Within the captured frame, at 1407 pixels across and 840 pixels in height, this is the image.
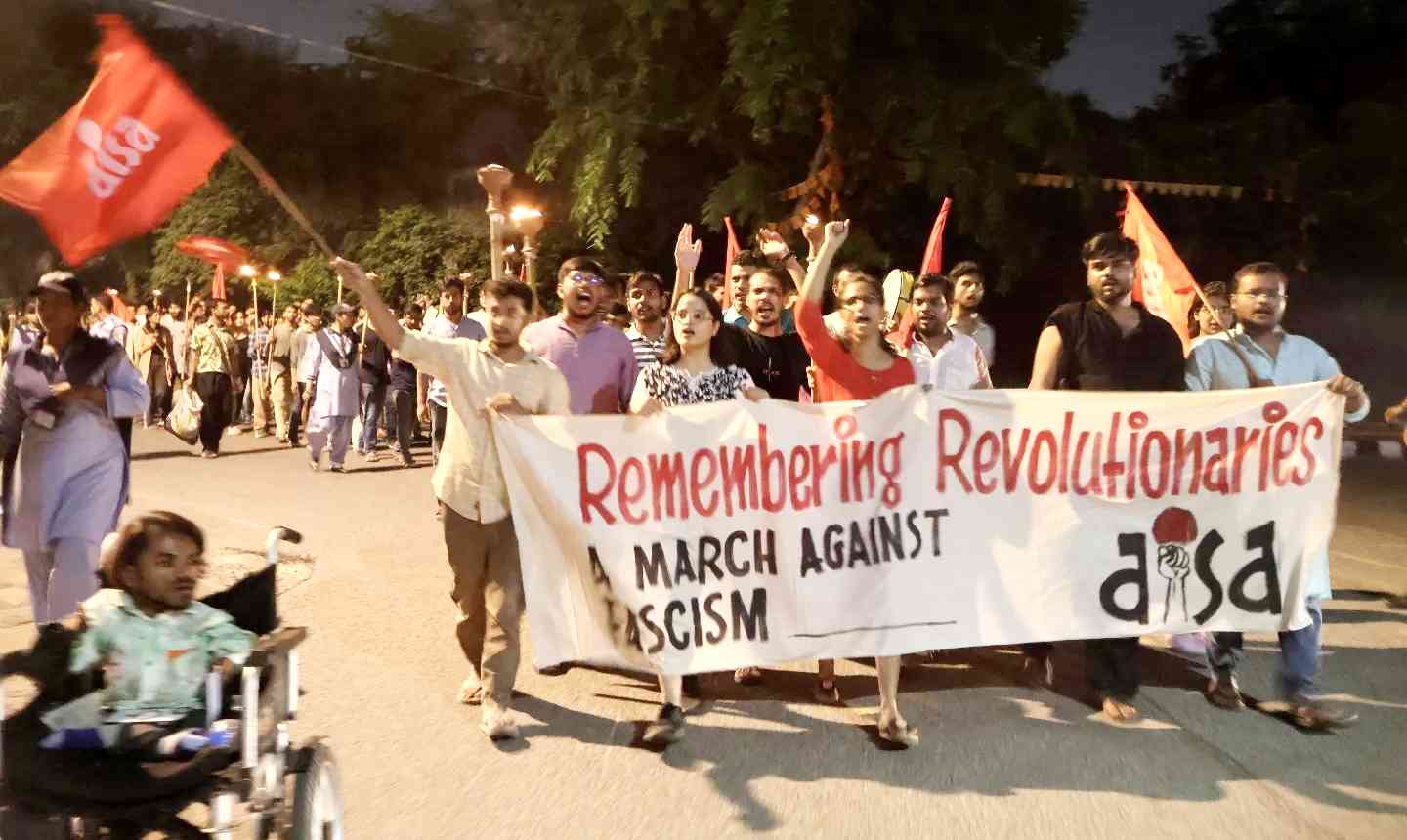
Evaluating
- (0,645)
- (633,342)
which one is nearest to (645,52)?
(633,342)

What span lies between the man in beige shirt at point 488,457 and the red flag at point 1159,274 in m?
3.81

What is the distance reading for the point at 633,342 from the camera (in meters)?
6.89

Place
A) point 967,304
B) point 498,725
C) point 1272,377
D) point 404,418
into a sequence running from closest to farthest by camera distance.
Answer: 1. point 498,725
2. point 1272,377
3. point 967,304
4. point 404,418

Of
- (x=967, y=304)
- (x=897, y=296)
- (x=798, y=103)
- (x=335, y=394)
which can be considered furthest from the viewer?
(x=798, y=103)

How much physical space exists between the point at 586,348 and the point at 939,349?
1.98m

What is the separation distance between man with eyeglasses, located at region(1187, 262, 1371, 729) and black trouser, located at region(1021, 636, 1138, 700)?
44cm

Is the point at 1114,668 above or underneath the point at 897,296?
underneath

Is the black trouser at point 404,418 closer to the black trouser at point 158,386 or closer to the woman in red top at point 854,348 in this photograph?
the black trouser at point 158,386

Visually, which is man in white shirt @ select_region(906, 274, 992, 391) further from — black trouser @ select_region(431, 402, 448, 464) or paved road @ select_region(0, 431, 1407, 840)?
black trouser @ select_region(431, 402, 448, 464)

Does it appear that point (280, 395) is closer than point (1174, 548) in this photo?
No

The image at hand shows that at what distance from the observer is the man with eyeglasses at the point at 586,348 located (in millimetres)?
6016

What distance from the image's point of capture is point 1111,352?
560cm

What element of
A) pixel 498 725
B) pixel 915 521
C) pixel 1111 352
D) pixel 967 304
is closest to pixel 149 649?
pixel 498 725

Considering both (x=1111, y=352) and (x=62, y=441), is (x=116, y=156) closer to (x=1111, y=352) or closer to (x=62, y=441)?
(x=62, y=441)
